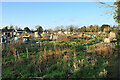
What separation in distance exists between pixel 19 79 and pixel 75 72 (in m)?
1.98

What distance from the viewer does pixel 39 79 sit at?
11.7 feet

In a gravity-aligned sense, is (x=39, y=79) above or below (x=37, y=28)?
below

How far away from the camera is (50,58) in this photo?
5184mm

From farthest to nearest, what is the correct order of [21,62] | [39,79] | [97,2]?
[97,2], [21,62], [39,79]

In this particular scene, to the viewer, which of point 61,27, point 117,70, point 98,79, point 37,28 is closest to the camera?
point 117,70

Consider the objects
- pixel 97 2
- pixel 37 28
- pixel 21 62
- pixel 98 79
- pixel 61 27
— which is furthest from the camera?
pixel 37 28

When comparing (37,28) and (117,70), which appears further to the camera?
(37,28)

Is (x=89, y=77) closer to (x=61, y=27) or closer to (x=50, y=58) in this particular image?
(x=50, y=58)

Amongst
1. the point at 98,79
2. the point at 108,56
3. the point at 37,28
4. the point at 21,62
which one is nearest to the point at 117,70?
the point at 98,79

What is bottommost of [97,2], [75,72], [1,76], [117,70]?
[1,76]

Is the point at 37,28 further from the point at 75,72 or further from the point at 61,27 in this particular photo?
the point at 75,72

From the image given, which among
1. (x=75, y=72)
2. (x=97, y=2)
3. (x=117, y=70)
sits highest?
(x=97, y=2)

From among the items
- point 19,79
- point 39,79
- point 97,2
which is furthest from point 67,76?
point 97,2

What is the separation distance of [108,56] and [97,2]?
357 cm
